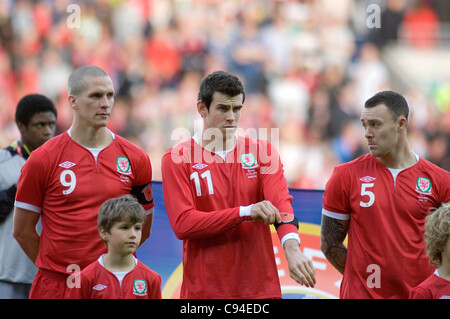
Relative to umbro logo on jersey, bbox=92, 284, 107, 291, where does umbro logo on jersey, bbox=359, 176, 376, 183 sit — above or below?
above

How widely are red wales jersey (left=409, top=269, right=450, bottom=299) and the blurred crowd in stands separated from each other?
6.81 meters

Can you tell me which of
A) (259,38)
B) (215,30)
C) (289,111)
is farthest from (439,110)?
(215,30)

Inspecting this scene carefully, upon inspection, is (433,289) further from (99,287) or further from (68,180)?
(68,180)

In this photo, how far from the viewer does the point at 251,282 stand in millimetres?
3779

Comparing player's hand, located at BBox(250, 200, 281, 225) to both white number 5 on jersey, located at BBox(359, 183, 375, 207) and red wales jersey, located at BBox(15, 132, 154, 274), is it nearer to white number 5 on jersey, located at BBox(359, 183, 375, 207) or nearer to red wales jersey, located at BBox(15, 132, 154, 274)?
white number 5 on jersey, located at BBox(359, 183, 375, 207)

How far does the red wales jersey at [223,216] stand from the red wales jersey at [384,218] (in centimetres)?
41

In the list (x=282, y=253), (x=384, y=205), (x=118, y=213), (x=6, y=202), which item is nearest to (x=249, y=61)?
(x=282, y=253)

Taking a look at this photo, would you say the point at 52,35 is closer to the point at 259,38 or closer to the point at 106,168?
the point at 259,38

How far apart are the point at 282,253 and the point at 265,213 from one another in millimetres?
1474

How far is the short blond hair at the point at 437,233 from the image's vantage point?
3.64m

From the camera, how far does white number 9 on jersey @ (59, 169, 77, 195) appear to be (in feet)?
13.0

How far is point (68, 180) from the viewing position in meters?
3.97

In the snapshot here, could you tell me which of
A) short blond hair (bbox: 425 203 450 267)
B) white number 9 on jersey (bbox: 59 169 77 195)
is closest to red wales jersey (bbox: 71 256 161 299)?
white number 9 on jersey (bbox: 59 169 77 195)

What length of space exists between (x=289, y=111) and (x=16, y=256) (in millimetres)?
7474
